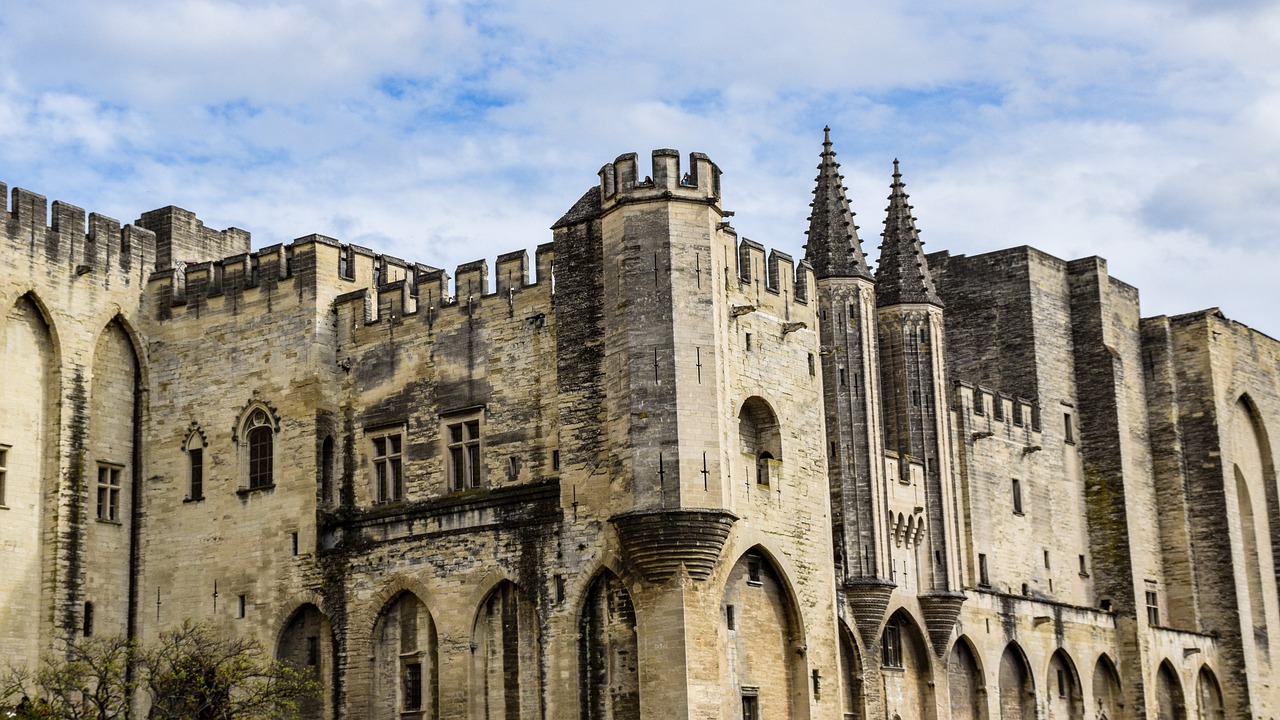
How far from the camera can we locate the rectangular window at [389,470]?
43.1 metres

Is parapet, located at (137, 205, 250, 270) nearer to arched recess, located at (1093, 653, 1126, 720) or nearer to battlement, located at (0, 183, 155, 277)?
battlement, located at (0, 183, 155, 277)

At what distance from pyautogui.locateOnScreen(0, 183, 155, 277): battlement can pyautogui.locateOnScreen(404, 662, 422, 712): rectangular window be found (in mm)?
11734

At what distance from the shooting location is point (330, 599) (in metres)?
42.6

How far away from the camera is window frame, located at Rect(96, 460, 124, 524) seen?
44.5m

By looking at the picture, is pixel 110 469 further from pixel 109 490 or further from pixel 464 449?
pixel 464 449

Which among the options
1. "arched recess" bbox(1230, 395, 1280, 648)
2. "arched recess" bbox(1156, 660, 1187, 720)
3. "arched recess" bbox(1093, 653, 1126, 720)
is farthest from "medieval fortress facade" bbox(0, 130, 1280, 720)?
"arched recess" bbox(1230, 395, 1280, 648)

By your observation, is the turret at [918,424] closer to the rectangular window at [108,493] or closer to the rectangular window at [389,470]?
the rectangular window at [389,470]

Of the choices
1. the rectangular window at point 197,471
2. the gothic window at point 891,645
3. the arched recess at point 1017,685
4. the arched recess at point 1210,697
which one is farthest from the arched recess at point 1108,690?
the rectangular window at point 197,471

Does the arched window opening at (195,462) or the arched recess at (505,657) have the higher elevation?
the arched window opening at (195,462)

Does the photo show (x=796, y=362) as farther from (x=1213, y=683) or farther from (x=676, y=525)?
(x=1213, y=683)

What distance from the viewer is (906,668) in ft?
160

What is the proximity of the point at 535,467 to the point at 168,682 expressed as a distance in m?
8.50

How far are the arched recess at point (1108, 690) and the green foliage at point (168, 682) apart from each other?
24627 mm

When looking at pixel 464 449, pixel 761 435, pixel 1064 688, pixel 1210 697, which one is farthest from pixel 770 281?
pixel 1210 697
